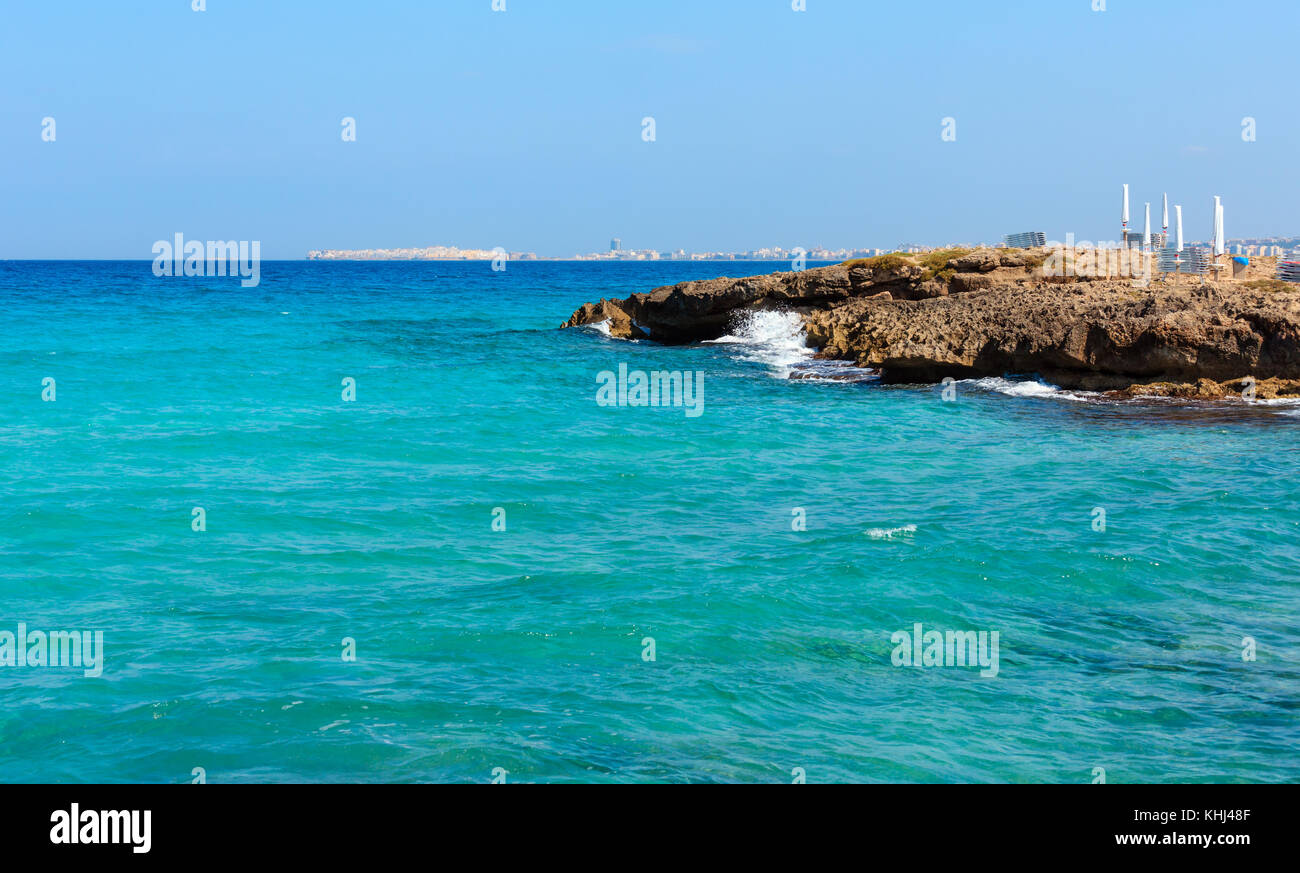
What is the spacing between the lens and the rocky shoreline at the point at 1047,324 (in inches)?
992

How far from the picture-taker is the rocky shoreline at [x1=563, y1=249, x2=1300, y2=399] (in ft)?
82.6

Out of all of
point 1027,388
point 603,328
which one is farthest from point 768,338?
point 1027,388

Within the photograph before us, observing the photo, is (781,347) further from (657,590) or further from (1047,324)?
(657,590)

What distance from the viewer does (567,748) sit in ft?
27.9

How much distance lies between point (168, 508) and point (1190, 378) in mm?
23076

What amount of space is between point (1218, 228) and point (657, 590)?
99.1 feet

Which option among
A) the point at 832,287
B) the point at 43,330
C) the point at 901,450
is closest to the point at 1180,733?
the point at 901,450

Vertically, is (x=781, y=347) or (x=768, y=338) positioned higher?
(x=768, y=338)

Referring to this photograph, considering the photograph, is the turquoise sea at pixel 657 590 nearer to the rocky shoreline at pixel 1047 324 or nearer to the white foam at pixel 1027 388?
the white foam at pixel 1027 388

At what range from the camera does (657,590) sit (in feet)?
40.7

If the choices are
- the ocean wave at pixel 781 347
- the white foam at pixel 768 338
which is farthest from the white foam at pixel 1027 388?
the white foam at pixel 768 338

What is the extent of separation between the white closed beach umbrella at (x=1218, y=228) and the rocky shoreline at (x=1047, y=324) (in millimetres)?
1792

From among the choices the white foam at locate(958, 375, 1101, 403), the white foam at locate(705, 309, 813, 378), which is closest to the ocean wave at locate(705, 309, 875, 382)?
the white foam at locate(705, 309, 813, 378)
